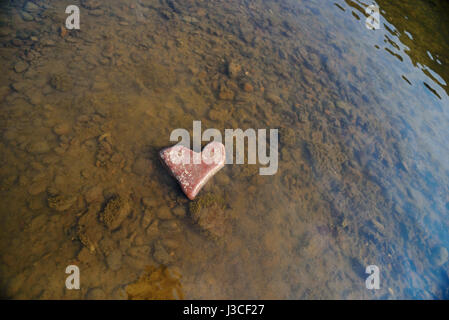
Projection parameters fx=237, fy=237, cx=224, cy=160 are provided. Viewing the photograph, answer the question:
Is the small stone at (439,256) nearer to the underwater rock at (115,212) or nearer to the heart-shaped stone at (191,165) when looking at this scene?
the heart-shaped stone at (191,165)

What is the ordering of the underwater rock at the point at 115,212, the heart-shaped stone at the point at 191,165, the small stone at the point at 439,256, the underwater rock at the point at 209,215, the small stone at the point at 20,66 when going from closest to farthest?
1. the underwater rock at the point at 115,212
2. the underwater rock at the point at 209,215
3. the heart-shaped stone at the point at 191,165
4. the small stone at the point at 439,256
5. the small stone at the point at 20,66

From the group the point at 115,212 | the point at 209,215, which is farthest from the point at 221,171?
the point at 115,212

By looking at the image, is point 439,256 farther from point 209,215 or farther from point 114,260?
point 114,260

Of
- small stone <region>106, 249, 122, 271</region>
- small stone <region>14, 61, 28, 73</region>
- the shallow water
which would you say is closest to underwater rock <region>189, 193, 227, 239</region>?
the shallow water

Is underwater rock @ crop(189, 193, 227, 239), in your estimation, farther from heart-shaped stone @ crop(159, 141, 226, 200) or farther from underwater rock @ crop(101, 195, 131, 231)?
underwater rock @ crop(101, 195, 131, 231)

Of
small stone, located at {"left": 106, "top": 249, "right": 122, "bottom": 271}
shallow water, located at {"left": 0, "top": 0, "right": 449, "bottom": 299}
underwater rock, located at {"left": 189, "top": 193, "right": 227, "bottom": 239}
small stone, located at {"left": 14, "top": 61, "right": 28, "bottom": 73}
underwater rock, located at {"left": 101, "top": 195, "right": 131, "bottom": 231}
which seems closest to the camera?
small stone, located at {"left": 106, "top": 249, "right": 122, "bottom": 271}

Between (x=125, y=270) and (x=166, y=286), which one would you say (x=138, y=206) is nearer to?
(x=125, y=270)

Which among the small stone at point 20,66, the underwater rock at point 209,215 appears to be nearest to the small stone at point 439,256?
the underwater rock at point 209,215
